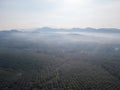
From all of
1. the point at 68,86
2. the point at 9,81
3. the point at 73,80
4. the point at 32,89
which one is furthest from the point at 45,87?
the point at 9,81

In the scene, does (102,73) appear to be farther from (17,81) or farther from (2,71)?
(2,71)

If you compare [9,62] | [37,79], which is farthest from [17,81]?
[9,62]

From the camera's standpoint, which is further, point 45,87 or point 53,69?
point 53,69

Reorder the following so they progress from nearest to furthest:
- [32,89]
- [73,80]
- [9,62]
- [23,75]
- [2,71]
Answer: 1. [32,89]
2. [73,80]
3. [23,75]
4. [2,71]
5. [9,62]

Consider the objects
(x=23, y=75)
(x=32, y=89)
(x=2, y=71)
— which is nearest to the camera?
(x=32, y=89)

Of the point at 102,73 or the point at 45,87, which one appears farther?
the point at 102,73

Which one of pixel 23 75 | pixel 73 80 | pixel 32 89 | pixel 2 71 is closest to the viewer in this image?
pixel 32 89

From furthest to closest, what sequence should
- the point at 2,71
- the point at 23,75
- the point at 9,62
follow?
the point at 9,62 → the point at 2,71 → the point at 23,75

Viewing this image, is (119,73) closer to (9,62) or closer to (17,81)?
(17,81)
